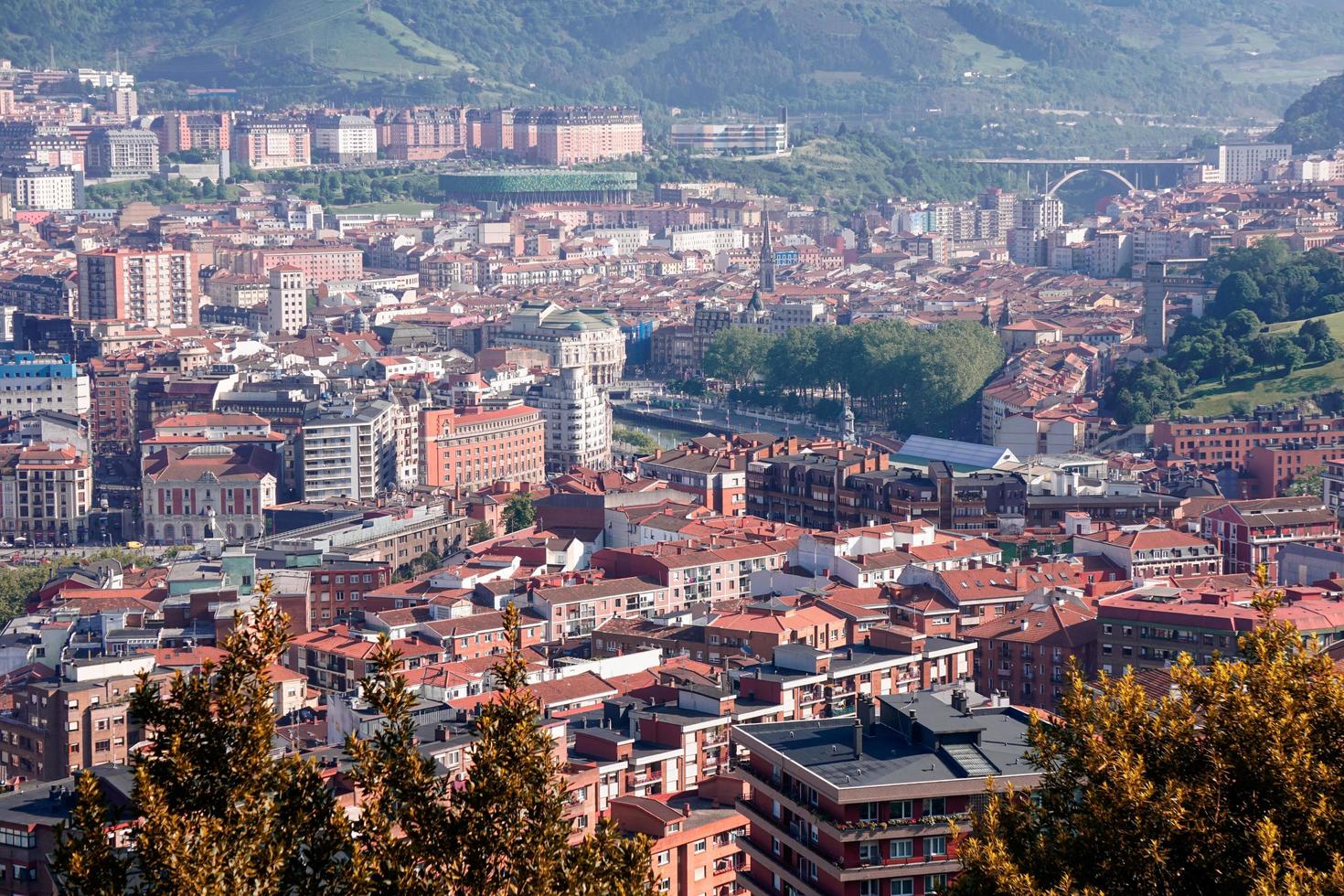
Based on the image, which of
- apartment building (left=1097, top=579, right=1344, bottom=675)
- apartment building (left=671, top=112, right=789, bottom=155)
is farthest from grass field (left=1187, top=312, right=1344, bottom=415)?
apartment building (left=671, top=112, right=789, bottom=155)

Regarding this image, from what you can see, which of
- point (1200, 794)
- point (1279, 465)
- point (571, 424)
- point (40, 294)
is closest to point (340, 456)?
point (571, 424)

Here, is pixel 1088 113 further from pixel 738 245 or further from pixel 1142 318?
pixel 1142 318

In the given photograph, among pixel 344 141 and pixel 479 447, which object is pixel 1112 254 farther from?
pixel 344 141

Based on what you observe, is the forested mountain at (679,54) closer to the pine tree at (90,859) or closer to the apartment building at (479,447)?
the apartment building at (479,447)

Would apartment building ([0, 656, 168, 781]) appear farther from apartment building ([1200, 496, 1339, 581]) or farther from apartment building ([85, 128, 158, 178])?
apartment building ([85, 128, 158, 178])

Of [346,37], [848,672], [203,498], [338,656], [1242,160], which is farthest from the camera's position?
[346,37]

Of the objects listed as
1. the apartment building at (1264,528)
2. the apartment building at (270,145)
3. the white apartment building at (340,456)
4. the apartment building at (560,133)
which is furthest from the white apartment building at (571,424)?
the apartment building at (560,133)
